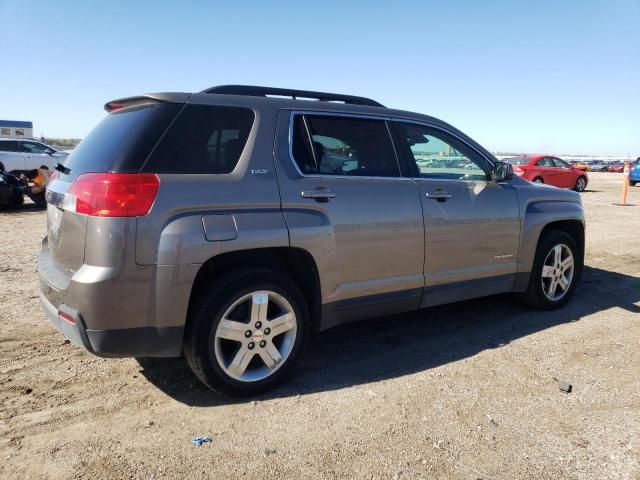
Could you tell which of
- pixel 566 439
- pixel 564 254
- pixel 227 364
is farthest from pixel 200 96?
pixel 564 254

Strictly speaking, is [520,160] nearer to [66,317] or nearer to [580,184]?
[580,184]

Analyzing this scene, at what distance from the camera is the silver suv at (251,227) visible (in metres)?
2.77

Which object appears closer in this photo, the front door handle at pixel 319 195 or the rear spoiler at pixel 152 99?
the rear spoiler at pixel 152 99

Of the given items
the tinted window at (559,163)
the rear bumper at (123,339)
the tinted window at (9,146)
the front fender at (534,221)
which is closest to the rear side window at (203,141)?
the rear bumper at (123,339)

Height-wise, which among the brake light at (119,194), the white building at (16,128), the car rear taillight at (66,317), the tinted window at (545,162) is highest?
the white building at (16,128)

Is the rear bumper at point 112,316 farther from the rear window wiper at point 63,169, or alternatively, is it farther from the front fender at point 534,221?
the front fender at point 534,221

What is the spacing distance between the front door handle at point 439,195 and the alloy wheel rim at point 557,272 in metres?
1.52

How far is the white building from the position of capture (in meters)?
49.4

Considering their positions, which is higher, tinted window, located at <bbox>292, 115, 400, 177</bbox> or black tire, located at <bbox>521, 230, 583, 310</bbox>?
tinted window, located at <bbox>292, 115, 400, 177</bbox>

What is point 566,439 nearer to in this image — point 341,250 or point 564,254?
point 341,250

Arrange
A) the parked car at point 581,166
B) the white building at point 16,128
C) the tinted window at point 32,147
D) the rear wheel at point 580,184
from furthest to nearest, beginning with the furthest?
the white building at point 16,128
the parked car at point 581,166
the rear wheel at point 580,184
the tinted window at point 32,147

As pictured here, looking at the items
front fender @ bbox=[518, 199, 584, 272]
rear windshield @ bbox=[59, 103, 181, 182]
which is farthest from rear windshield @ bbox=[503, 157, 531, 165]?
rear windshield @ bbox=[59, 103, 181, 182]

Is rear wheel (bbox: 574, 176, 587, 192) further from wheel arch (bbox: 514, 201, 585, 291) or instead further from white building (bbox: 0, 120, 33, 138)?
white building (bbox: 0, 120, 33, 138)

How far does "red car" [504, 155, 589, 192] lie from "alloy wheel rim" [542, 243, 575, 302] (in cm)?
1498
